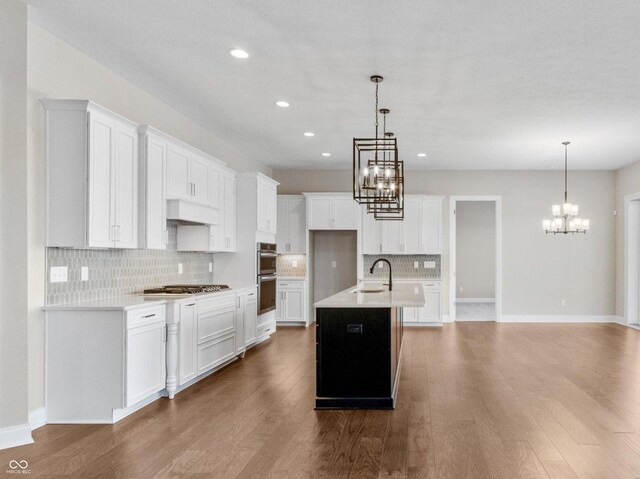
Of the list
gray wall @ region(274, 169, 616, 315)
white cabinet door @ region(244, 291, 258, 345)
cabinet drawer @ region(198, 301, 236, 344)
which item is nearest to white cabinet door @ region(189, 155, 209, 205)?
cabinet drawer @ region(198, 301, 236, 344)

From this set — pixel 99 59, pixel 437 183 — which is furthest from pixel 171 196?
pixel 437 183

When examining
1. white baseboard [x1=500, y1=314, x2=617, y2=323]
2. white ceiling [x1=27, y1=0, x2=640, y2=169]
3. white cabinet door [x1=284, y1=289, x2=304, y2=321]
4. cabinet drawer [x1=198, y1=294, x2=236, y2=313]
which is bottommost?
white baseboard [x1=500, y1=314, x2=617, y2=323]

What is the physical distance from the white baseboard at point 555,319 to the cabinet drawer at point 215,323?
18.8 ft

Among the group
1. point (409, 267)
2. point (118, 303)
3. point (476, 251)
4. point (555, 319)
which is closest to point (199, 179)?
point (118, 303)

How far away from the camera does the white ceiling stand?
348 centimetres

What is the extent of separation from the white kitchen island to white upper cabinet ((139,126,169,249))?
1.68 m

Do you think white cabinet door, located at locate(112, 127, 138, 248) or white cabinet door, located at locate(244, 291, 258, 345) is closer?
white cabinet door, located at locate(112, 127, 138, 248)

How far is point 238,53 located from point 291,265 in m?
5.51

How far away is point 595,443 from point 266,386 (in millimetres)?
2767

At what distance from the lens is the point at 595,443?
3.41 meters

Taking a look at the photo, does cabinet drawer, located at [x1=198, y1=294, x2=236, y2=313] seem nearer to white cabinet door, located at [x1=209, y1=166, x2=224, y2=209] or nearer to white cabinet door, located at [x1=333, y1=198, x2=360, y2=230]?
white cabinet door, located at [x1=209, y1=166, x2=224, y2=209]

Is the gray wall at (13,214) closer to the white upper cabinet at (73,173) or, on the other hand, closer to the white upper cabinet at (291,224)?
the white upper cabinet at (73,173)

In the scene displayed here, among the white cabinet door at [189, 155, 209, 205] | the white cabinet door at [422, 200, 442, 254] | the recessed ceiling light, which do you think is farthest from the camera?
the white cabinet door at [422, 200, 442, 254]

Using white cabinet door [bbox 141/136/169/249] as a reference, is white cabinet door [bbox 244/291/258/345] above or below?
below
